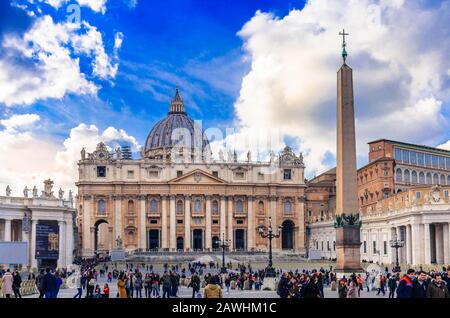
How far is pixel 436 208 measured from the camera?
6034 centimetres

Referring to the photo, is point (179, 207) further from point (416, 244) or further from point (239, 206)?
point (416, 244)

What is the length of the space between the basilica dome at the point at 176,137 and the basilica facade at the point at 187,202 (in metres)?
12.3

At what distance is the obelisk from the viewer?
2914 cm

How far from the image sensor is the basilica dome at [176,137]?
11119 cm

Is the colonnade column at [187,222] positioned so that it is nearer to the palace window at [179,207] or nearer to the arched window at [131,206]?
the palace window at [179,207]

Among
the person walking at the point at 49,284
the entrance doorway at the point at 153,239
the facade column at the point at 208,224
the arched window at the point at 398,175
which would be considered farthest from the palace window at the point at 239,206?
the person walking at the point at 49,284

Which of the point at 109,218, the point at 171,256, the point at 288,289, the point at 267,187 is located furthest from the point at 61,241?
the point at 288,289

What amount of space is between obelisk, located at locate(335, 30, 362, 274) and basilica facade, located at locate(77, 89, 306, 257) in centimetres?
6172

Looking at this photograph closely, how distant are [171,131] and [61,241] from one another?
50.7 metres

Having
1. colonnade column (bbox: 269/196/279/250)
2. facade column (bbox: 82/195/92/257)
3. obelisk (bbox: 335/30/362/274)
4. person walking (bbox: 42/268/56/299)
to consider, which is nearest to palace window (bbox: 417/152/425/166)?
colonnade column (bbox: 269/196/279/250)

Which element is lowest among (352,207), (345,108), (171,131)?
(352,207)
